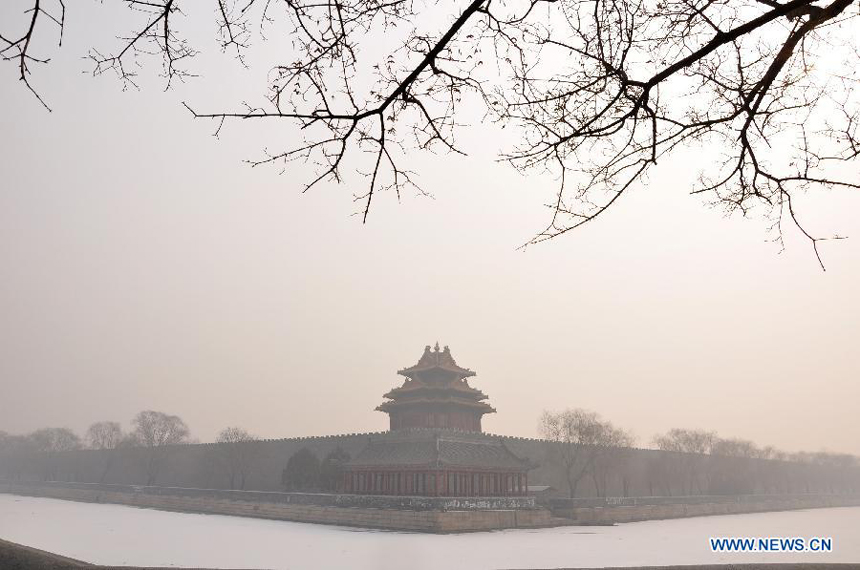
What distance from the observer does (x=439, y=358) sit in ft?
124

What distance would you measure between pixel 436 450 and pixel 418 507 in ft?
12.2

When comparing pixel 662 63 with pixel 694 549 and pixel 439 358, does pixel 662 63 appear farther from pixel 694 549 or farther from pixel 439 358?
pixel 439 358

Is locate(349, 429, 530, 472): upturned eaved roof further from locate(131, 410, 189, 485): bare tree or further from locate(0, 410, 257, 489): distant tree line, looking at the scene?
locate(131, 410, 189, 485): bare tree

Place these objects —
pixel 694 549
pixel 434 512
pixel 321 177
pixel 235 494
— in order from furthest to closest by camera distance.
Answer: pixel 235 494 < pixel 434 512 < pixel 694 549 < pixel 321 177

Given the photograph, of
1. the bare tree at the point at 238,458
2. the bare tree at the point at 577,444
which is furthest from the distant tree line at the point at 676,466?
the bare tree at the point at 238,458

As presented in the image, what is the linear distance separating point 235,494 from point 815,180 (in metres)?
34.7

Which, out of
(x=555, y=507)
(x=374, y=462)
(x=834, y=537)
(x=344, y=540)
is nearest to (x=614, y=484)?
(x=555, y=507)

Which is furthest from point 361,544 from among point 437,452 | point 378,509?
point 437,452

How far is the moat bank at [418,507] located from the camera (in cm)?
2489

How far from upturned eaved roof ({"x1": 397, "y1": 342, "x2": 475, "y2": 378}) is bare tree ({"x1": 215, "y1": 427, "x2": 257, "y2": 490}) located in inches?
416

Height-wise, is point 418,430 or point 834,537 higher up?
point 418,430

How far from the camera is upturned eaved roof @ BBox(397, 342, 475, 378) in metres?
37.0

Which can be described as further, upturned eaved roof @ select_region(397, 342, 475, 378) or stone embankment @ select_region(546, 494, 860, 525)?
upturned eaved roof @ select_region(397, 342, 475, 378)

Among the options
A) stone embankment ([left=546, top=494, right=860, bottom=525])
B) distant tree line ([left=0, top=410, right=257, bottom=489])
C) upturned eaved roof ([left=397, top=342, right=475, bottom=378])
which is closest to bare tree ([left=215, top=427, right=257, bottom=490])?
distant tree line ([left=0, top=410, right=257, bottom=489])
